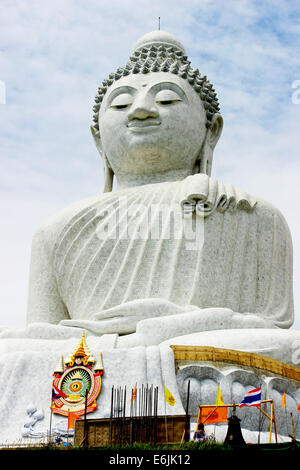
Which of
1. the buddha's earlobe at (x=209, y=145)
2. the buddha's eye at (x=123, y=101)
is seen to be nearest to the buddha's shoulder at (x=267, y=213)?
the buddha's earlobe at (x=209, y=145)

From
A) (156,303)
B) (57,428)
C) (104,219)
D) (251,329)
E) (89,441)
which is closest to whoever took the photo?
(89,441)

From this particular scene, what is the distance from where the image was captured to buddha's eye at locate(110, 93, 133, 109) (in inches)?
391

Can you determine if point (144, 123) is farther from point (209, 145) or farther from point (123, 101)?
point (209, 145)

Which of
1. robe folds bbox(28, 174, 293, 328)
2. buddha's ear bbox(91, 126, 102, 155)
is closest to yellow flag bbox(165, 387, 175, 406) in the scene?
robe folds bbox(28, 174, 293, 328)

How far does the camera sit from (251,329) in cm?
743

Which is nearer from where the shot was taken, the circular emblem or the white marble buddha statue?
the circular emblem

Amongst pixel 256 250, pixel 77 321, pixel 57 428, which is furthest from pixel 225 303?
pixel 57 428

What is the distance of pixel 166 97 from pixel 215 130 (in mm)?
1146

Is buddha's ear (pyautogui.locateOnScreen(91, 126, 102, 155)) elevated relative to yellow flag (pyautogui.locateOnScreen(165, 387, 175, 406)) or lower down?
elevated

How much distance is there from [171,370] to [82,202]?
3493 millimetres

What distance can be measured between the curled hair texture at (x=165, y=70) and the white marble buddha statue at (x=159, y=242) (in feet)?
0.11

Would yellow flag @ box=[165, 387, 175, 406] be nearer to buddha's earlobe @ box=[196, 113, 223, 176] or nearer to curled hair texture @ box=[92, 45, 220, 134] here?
buddha's earlobe @ box=[196, 113, 223, 176]

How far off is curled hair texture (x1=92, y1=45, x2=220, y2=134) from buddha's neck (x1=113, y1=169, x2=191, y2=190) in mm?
909
